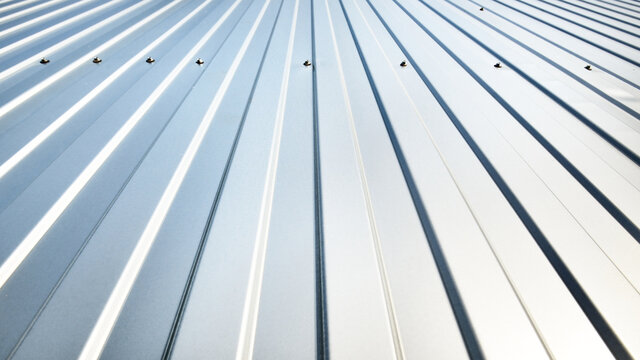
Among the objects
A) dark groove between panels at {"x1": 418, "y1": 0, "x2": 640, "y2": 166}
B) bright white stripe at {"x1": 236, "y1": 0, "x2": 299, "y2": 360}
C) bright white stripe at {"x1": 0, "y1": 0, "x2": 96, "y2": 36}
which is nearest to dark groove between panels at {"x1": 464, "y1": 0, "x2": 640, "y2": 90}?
dark groove between panels at {"x1": 418, "y1": 0, "x2": 640, "y2": 166}

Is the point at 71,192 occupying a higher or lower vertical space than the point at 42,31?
lower

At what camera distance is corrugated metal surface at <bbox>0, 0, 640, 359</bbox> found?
716 mm

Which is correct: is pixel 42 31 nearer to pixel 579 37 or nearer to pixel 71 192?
pixel 71 192

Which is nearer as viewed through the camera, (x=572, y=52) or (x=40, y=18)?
(x=40, y=18)

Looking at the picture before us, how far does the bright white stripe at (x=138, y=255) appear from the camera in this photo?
26.2 inches

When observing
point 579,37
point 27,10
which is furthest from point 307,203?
point 579,37

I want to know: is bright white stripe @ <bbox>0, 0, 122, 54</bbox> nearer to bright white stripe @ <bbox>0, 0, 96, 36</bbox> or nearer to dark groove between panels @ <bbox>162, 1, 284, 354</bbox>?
bright white stripe @ <bbox>0, 0, 96, 36</bbox>

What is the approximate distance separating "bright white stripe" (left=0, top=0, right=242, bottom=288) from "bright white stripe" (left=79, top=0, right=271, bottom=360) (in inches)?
13.3

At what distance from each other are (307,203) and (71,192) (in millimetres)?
946

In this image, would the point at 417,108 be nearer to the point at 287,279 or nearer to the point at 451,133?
the point at 451,133

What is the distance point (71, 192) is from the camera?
99 centimetres

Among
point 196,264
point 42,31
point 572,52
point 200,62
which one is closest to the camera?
point 196,264

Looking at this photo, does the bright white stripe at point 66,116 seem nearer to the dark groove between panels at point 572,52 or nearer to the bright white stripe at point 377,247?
the bright white stripe at point 377,247

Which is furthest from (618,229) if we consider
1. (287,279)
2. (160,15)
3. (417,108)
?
(160,15)
